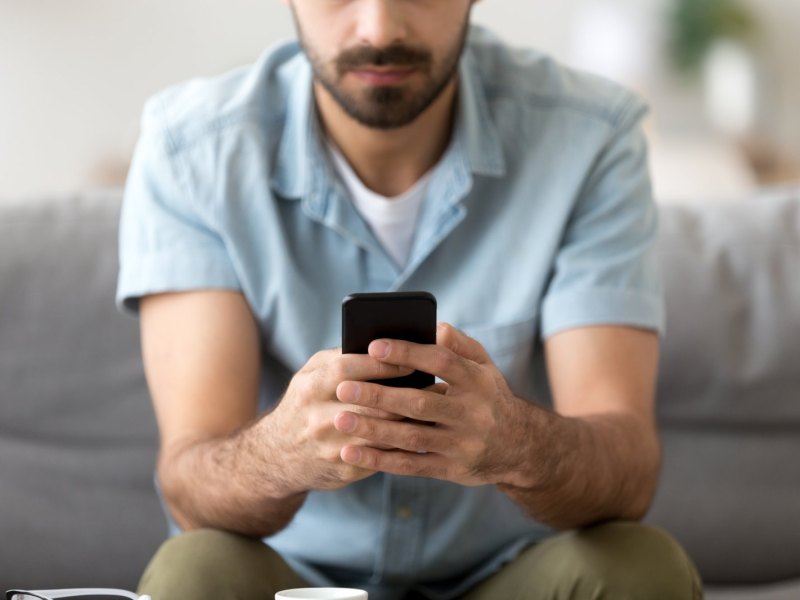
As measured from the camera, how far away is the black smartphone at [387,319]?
926 mm

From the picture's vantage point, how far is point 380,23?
127 centimetres

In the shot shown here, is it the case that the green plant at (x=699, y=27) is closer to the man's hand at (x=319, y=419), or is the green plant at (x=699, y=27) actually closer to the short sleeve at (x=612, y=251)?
the short sleeve at (x=612, y=251)

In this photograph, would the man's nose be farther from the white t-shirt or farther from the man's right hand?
the man's right hand

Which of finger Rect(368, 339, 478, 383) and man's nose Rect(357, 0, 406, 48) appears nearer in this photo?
finger Rect(368, 339, 478, 383)

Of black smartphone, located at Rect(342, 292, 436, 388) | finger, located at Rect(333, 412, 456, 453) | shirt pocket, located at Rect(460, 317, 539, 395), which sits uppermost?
black smartphone, located at Rect(342, 292, 436, 388)

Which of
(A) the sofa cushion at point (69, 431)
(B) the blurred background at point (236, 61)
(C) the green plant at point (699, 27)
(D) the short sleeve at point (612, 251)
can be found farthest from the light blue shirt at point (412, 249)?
(C) the green plant at point (699, 27)

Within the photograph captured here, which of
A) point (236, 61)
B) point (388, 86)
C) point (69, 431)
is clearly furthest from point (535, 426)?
point (236, 61)

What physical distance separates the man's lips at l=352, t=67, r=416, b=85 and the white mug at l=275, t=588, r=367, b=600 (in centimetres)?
60

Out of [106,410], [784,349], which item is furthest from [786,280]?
[106,410]

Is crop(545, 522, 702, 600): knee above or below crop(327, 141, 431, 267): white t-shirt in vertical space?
below

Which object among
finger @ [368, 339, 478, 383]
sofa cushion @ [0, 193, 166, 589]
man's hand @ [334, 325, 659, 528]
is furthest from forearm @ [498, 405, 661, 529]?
sofa cushion @ [0, 193, 166, 589]

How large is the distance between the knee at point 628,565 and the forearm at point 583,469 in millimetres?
32

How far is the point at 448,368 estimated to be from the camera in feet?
3.16

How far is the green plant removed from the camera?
366 centimetres
